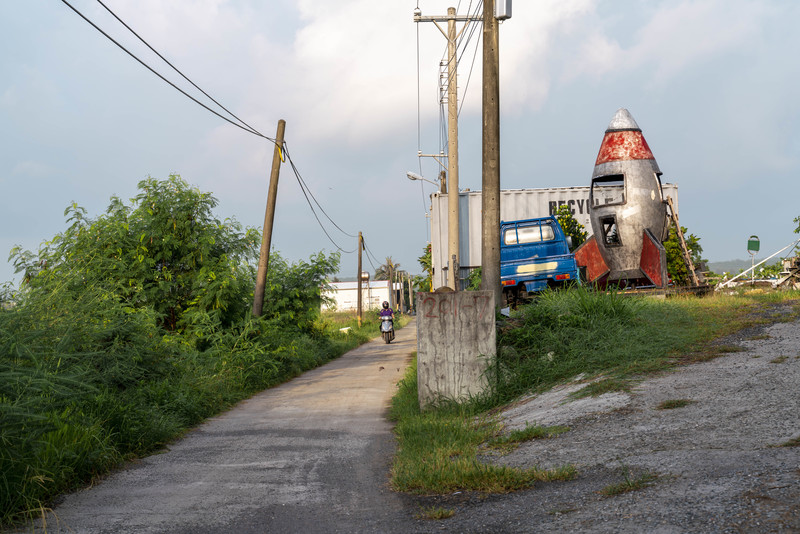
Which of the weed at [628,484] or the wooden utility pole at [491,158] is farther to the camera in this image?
the wooden utility pole at [491,158]

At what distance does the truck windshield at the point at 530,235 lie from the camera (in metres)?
19.9

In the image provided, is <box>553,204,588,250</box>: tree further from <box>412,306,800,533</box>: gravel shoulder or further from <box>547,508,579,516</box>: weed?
<box>547,508,579,516</box>: weed

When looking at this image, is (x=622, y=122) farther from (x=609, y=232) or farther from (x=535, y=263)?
(x=535, y=263)

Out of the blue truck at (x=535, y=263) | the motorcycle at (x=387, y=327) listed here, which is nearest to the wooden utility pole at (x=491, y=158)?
the blue truck at (x=535, y=263)

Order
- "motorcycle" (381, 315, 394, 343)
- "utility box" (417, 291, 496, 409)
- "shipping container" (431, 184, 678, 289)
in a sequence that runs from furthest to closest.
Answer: "motorcycle" (381, 315, 394, 343) → "shipping container" (431, 184, 678, 289) → "utility box" (417, 291, 496, 409)

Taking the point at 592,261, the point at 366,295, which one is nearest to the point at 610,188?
the point at 592,261

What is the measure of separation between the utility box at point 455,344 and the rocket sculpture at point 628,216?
31.5 feet

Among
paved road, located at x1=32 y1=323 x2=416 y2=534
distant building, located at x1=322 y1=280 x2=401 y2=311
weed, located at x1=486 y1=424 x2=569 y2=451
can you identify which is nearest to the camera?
paved road, located at x1=32 y1=323 x2=416 y2=534

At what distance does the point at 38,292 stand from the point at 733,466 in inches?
345

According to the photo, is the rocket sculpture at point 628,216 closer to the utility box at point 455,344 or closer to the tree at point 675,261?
the tree at point 675,261

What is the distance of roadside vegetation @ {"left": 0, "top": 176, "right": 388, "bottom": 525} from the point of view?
19.8ft

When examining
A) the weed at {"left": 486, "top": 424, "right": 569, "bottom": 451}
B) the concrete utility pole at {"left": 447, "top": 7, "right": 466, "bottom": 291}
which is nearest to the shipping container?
the concrete utility pole at {"left": 447, "top": 7, "right": 466, "bottom": 291}

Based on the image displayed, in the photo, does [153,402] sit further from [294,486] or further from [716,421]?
[716,421]

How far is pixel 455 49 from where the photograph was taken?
2003 centimetres
